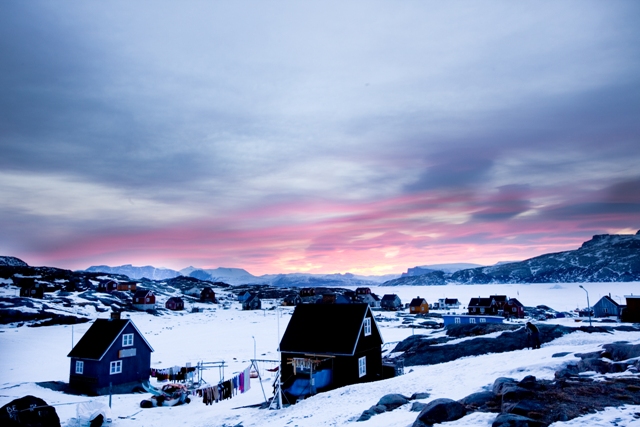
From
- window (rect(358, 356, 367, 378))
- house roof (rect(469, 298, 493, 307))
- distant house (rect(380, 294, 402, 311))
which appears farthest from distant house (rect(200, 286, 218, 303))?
window (rect(358, 356, 367, 378))

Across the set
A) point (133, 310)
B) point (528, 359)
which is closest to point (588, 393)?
point (528, 359)

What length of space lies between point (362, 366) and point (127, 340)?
25275 mm

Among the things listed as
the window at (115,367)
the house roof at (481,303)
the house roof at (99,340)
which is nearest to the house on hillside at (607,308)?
the house roof at (481,303)

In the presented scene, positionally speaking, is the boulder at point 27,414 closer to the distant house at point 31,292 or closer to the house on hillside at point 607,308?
the house on hillside at point 607,308

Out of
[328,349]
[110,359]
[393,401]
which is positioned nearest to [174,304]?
[110,359]

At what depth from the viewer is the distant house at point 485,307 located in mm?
101625

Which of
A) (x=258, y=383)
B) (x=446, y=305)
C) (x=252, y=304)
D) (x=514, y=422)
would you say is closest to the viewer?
(x=514, y=422)

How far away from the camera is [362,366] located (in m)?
36.1

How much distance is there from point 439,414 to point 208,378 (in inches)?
1343

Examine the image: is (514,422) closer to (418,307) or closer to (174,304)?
(418,307)

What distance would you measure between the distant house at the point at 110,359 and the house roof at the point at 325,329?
18317mm

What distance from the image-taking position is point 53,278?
147875 mm

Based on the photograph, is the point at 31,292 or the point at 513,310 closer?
the point at 513,310

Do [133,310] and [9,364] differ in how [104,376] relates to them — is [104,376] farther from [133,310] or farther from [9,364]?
[133,310]
